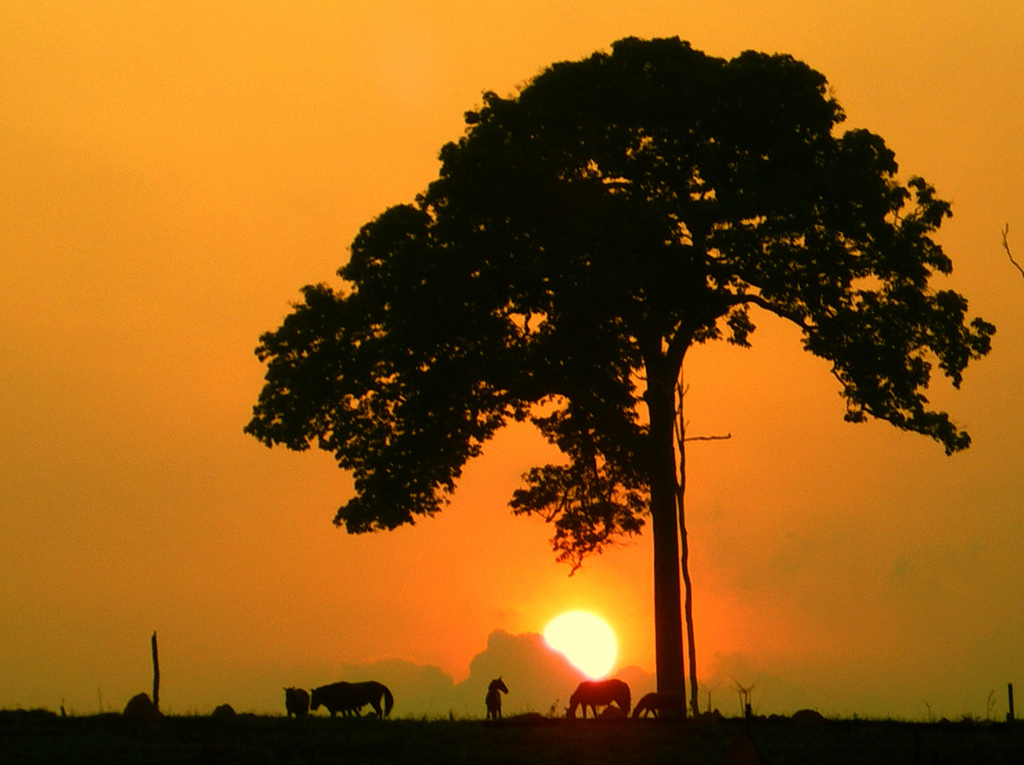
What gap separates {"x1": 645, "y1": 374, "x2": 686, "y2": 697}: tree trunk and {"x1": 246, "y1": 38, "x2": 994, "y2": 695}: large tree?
0.05m

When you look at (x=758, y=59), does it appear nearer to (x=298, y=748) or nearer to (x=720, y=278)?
(x=720, y=278)

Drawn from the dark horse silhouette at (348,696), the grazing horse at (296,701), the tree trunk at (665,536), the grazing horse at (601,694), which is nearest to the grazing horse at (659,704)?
the grazing horse at (601,694)

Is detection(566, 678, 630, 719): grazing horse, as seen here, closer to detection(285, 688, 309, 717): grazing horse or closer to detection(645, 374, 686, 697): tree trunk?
detection(645, 374, 686, 697): tree trunk

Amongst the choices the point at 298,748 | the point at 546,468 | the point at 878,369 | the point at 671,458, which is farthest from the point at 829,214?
the point at 298,748

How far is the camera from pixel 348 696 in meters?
28.5

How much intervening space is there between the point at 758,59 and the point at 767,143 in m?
2.13

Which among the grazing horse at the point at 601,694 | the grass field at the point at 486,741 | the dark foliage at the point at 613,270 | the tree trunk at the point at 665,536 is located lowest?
the grass field at the point at 486,741

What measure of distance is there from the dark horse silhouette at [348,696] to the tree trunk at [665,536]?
673 cm

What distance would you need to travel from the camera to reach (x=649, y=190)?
101ft

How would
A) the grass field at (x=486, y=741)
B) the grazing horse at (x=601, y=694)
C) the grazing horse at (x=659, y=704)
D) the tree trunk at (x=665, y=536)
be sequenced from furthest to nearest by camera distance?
the tree trunk at (x=665, y=536) < the grazing horse at (x=601, y=694) < the grazing horse at (x=659, y=704) < the grass field at (x=486, y=741)

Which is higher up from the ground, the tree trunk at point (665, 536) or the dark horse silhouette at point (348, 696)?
the tree trunk at point (665, 536)

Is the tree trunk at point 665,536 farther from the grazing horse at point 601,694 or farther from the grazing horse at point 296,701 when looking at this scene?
the grazing horse at point 296,701

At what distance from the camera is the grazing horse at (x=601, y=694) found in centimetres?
2803

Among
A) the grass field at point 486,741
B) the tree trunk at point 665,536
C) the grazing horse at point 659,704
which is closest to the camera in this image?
the grass field at point 486,741
